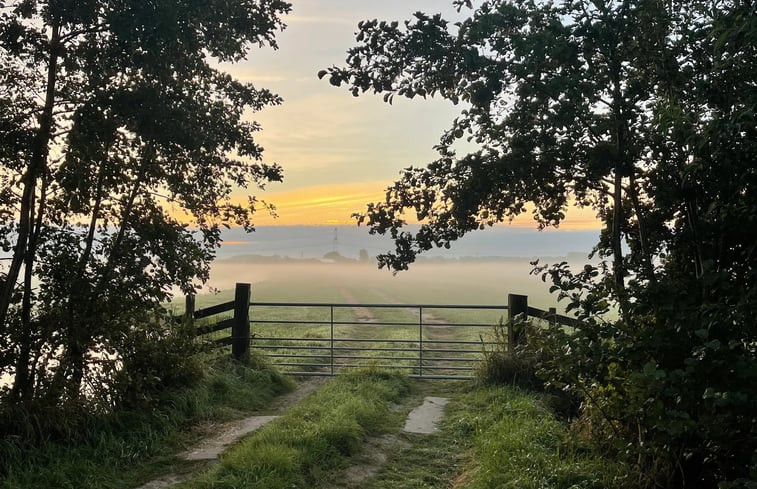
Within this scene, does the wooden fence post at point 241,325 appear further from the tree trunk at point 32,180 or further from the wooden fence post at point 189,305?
the tree trunk at point 32,180

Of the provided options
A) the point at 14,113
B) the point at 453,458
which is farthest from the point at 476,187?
the point at 14,113

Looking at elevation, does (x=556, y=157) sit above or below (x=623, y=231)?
above

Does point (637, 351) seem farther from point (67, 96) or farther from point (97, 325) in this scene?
point (67, 96)

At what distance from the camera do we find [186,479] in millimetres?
4434

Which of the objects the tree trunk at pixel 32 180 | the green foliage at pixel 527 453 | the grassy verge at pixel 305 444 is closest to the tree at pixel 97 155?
the tree trunk at pixel 32 180

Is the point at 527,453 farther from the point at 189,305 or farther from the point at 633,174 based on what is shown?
the point at 189,305

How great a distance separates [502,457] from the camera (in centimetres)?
447

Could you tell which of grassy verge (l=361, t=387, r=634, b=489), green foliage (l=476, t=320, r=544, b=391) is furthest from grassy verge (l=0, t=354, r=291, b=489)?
green foliage (l=476, t=320, r=544, b=391)

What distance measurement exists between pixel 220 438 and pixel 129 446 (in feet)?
2.96

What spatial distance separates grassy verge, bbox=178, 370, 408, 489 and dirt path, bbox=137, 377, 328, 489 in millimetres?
223

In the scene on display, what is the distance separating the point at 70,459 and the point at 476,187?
4.17 metres

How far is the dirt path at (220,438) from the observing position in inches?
176

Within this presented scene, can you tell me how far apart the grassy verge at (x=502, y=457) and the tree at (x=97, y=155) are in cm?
323

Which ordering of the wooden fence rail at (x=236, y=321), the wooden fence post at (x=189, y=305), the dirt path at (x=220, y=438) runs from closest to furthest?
the dirt path at (x=220, y=438) → the wooden fence post at (x=189, y=305) → the wooden fence rail at (x=236, y=321)
